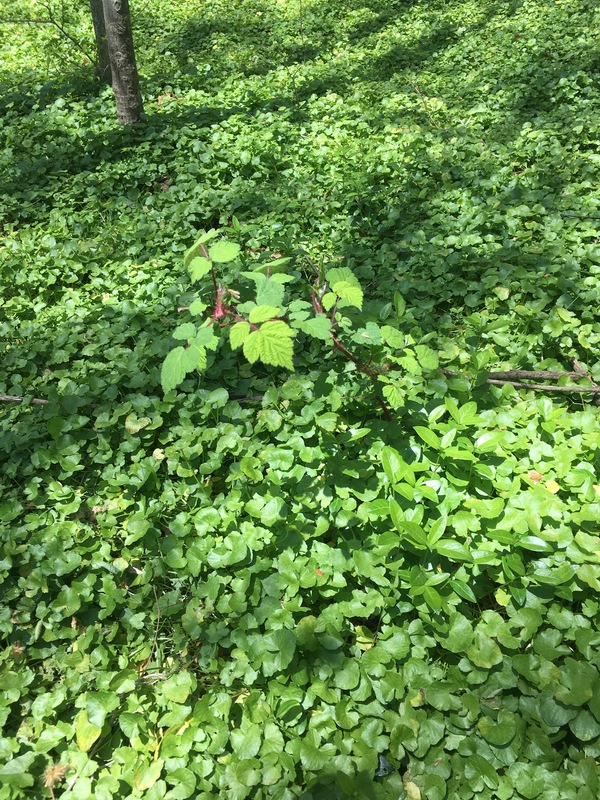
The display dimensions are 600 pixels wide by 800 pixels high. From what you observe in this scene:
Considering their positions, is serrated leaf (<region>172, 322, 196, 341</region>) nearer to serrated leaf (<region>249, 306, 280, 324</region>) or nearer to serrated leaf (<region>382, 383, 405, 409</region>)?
serrated leaf (<region>249, 306, 280, 324</region>)

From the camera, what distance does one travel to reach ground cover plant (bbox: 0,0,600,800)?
5.59 ft

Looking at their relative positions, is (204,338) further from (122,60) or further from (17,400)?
(122,60)

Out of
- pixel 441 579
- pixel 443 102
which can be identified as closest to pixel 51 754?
pixel 441 579

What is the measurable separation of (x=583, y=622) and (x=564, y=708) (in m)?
0.28

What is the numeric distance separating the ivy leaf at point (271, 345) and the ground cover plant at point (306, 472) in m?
0.01

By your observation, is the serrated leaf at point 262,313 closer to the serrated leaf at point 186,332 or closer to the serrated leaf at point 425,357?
the serrated leaf at point 186,332

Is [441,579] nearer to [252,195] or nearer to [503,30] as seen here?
[252,195]

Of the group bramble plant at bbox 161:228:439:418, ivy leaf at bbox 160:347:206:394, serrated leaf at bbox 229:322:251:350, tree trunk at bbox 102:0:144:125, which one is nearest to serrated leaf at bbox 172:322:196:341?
bramble plant at bbox 161:228:439:418

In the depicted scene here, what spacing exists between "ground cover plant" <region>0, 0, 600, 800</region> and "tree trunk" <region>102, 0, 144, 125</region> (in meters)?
0.65

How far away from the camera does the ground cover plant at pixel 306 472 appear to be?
170 cm

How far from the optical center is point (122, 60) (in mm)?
4496

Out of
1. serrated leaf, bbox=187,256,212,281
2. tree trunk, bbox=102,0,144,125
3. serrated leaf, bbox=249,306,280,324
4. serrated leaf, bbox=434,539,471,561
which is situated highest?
tree trunk, bbox=102,0,144,125

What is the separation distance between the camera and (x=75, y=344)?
311cm

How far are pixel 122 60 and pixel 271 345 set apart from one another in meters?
3.96
